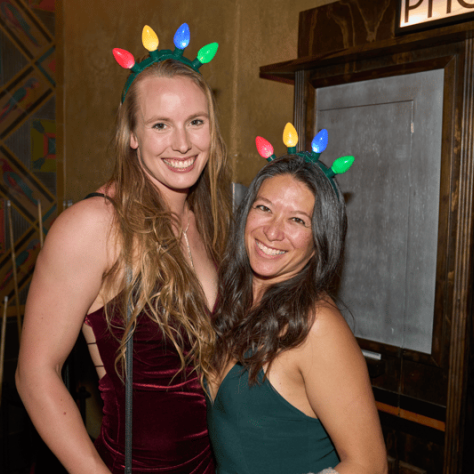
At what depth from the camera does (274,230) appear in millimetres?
1403

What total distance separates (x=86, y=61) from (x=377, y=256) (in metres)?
2.71

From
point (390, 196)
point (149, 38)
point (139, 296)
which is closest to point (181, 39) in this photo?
point (149, 38)

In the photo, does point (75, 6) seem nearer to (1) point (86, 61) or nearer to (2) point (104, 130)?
(1) point (86, 61)

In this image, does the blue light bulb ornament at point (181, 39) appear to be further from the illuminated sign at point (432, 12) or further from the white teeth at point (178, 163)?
the illuminated sign at point (432, 12)

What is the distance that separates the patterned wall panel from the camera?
3549 millimetres

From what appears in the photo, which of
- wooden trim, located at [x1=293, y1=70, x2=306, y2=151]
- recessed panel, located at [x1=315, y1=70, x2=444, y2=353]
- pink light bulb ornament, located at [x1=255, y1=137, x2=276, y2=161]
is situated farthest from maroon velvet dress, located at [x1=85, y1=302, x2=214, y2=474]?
wooden trim, located at [x1=293, y1=70, x2=306, y2=151]

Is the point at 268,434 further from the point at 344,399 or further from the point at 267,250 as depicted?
the point at 267,250

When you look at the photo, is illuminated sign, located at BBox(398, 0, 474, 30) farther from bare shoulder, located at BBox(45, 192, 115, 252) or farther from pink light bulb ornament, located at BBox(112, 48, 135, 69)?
bare shoulder, located at BBox(45, 192, 115, 252)

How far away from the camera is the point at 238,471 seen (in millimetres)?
1312

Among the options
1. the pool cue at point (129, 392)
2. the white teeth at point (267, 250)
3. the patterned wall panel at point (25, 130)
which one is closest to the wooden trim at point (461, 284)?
the white teeth at point (267, 250)

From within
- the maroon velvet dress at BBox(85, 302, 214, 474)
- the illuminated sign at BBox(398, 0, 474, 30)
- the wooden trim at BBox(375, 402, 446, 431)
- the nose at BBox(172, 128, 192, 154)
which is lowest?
the wooden trim at BBox(375, 402, 446, 431)

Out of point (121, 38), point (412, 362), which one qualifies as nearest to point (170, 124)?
point (412, 362)

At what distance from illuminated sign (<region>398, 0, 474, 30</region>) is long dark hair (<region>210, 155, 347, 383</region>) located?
3.01 feet

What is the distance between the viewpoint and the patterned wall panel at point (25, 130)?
355cm
